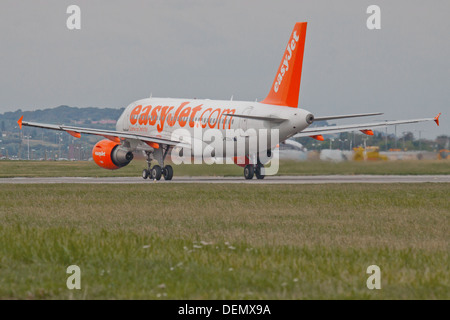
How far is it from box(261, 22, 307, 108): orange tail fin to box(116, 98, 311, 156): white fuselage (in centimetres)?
57

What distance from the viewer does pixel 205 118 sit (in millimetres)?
50938

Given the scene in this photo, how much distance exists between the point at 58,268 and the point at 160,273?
176cm

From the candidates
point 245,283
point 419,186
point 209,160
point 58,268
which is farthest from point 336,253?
point 209,160

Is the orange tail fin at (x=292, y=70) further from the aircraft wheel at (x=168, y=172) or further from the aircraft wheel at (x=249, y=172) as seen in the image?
the aircraft wheel at (x=168, y=172)

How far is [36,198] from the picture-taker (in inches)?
1305

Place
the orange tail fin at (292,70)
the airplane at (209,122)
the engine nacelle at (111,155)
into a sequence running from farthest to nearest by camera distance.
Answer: the engine nacelle at (111,155) → the airplane at (209,122) → the orange tail fin at (292,70)

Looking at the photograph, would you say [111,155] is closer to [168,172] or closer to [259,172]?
[168,172]

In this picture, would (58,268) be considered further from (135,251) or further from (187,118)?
(187,118)

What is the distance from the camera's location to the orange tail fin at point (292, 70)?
46000 millimetres

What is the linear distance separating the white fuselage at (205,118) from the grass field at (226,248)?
14665mm

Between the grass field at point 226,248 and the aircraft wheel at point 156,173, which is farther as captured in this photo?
the aircraft wheel at point 156,173

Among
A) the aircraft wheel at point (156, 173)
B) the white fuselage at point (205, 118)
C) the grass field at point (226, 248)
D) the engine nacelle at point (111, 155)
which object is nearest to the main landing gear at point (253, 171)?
the white fuselage at point (205, 118)

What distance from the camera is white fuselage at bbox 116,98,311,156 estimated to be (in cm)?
4628

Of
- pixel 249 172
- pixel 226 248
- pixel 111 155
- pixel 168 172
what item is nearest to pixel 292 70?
pixel 249 172
